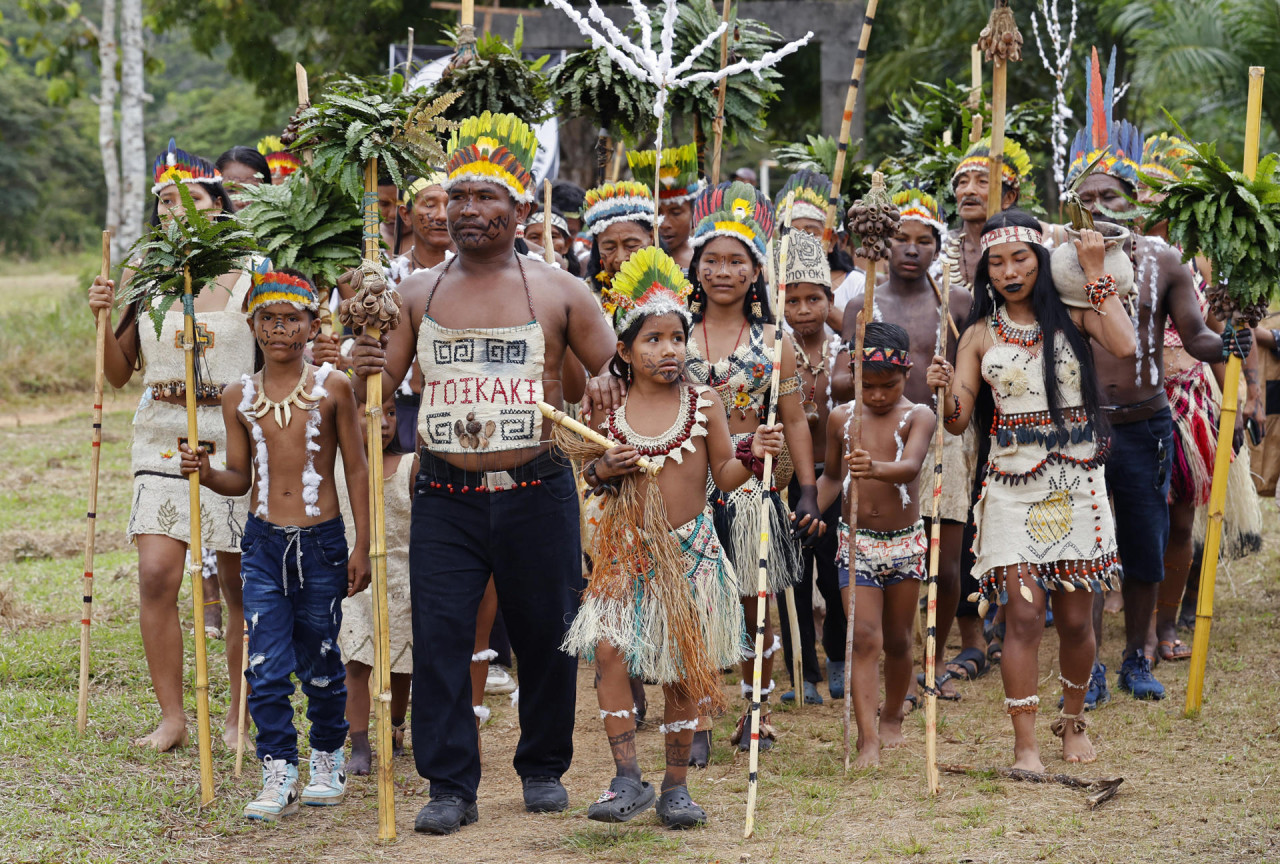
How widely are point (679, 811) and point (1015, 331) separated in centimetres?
244

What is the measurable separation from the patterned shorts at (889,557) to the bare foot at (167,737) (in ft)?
9.91

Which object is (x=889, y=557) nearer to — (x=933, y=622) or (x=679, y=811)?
(x=933, y=622)

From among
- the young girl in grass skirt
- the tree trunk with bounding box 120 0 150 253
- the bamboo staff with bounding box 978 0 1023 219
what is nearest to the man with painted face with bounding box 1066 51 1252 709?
the bamboo staff with bounding box 978 0 1023 219

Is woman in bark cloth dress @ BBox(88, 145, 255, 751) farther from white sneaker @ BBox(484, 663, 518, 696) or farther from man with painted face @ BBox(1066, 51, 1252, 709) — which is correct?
man with painted face @ BBox(1066, 51, 1252, 709)

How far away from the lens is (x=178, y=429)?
6242 millimetres

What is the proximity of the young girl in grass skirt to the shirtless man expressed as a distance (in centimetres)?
189

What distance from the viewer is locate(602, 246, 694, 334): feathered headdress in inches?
211

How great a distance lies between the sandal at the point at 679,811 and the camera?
511 centimetres

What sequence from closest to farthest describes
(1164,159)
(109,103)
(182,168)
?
1. (182,168)
2. (1164,159)
3. (109,103)

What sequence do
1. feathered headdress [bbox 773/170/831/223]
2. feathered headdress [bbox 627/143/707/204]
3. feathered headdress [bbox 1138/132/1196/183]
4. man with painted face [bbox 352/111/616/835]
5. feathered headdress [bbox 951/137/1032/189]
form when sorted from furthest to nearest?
1. feathered headdress [bbox 773/170/831/223]
2. feathered headdress [bbox 951/137/1032/189]
3. feathered headdress [bbox 627/143/707/204]
4. feathered headdress [bbox 1138/132/1196/183]
5. man with painted face [bbox 352/111/616/835]

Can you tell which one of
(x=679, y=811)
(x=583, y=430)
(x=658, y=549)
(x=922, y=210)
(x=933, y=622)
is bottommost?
(x=679, y=811)

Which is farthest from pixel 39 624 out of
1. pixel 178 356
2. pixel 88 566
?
pixel 178 356

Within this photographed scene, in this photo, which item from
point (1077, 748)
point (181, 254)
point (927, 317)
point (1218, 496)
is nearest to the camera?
point (181, 254)

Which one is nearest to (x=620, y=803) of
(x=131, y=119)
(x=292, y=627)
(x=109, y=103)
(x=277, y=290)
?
(x=292, y=627)
